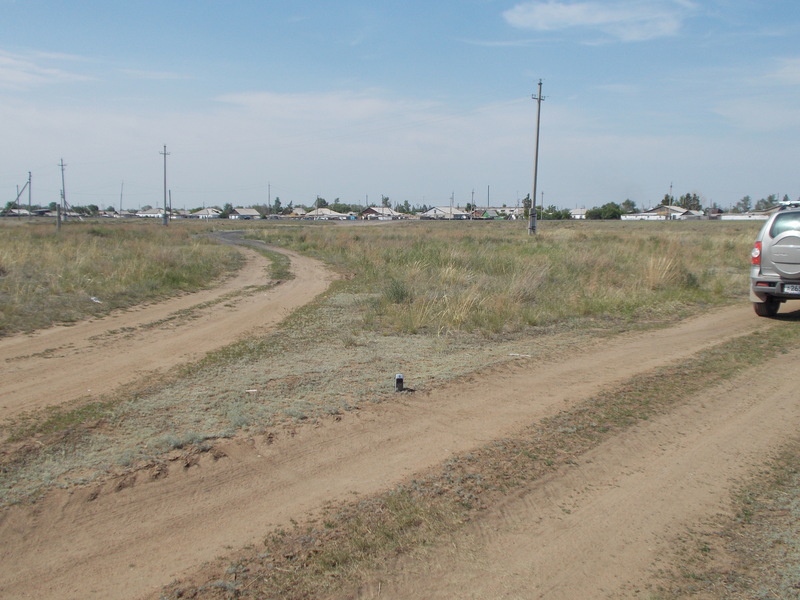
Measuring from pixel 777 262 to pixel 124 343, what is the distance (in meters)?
11.3

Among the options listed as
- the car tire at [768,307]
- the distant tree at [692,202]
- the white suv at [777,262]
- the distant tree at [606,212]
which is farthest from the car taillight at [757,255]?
the distant tree at [692,202]

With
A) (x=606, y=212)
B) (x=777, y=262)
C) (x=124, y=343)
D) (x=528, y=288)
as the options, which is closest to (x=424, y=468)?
(x=124, y=343)

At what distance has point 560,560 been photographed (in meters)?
3.82

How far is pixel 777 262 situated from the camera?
11695mm

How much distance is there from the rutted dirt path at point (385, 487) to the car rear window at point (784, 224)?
6.15 m

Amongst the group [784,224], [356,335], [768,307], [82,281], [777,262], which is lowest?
[356,335]

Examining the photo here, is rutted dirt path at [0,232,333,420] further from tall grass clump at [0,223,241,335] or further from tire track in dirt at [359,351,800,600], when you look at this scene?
tire track in dirt at [359,351,800,600]

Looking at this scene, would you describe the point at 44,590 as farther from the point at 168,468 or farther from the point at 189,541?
the point at 168,468

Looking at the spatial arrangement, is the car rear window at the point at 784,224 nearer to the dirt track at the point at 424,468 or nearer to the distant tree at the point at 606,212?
the dirt track at the point at 424,468

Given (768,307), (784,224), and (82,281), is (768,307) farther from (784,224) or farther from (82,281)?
(82,281)

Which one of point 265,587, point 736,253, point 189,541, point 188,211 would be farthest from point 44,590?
point 188,211

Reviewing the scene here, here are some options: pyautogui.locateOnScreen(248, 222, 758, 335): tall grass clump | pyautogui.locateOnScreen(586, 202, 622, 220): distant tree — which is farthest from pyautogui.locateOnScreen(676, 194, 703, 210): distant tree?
pyautogui.locateOnScreen(248, 222, 758, 335): tall grass clump

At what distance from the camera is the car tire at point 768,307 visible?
12.2m

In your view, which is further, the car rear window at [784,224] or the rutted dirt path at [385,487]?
the car rear window at [784,224]
